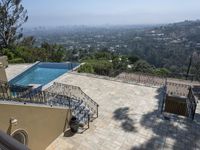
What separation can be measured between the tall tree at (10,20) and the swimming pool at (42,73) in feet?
25.8

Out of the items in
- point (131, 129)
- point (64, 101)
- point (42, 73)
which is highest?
point (64, 101)

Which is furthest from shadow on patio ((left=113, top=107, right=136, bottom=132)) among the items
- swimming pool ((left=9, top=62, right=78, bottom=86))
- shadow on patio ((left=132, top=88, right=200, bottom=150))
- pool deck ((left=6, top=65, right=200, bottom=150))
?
swimming pool ((left=9, top=62, right=78, bottom=86))

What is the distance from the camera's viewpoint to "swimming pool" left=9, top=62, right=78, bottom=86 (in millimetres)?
17625

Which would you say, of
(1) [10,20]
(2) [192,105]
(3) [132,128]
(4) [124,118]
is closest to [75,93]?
(4) [124,118]

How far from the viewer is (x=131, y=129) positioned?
9562mm

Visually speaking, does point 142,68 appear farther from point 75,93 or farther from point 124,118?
point 124,118

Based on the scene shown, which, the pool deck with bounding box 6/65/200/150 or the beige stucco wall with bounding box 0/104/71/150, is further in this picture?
the pool deck with bounding box 6/65/200/150

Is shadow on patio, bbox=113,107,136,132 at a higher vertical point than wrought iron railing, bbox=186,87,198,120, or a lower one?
lower

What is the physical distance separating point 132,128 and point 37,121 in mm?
4506

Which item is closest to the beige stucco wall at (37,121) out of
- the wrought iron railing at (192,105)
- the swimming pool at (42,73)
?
the wrought iron railing at (192,105)

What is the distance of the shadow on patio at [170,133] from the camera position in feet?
27.1

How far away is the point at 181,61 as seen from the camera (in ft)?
168

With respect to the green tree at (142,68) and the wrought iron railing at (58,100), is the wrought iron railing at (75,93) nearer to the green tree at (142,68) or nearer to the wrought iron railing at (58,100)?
the wrought iron railing at (58,100)

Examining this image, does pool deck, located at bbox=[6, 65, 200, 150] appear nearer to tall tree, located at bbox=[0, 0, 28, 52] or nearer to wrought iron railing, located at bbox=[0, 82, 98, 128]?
wrought iron railing, located at bbox=[0, 82, 98, 128]
